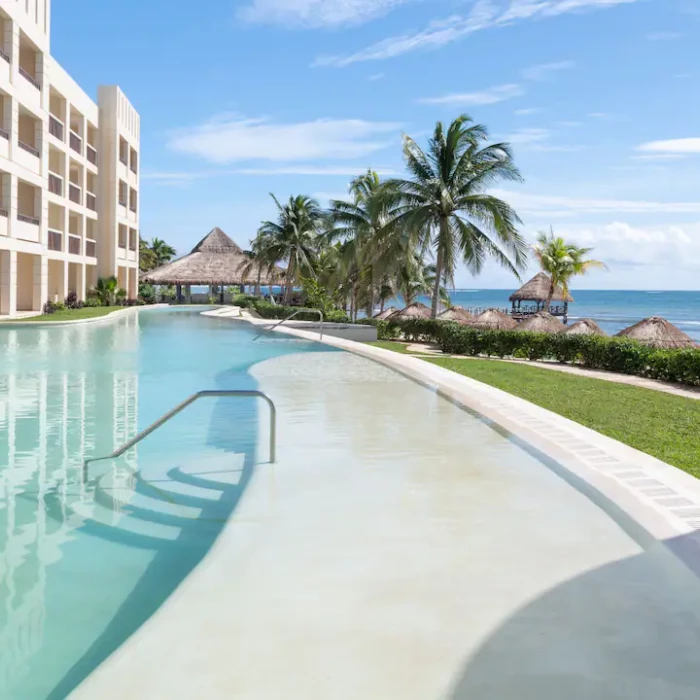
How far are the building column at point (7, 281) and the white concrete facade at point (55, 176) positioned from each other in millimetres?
33

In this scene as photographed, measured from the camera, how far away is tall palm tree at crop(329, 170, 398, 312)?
23938mm

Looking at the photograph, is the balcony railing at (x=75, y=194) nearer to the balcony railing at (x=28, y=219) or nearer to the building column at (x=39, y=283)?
the balcony railing at (x=28, y=219)

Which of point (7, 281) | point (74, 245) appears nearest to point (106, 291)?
point (74, 245)

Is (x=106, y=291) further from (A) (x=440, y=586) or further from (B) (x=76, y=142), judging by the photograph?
(A) (x=440, y=586)

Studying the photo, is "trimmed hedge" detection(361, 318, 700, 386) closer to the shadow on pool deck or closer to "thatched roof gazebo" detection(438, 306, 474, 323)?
"thatched roof gazebo" detection(438, 306, 474, 323)

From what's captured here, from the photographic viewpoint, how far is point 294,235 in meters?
38.5

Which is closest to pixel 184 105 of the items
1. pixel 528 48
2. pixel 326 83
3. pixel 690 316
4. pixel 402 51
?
pixel 326 83

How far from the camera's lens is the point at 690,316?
88438mm

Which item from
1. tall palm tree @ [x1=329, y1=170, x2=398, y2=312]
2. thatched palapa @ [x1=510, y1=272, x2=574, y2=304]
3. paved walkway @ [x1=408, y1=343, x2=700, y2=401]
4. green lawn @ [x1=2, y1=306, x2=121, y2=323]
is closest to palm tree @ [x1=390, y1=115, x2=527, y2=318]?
tall palm tree @ [x1=329, y1=170, x2=398, y2=312]

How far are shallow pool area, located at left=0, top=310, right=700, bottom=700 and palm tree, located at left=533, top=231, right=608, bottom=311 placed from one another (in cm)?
3378

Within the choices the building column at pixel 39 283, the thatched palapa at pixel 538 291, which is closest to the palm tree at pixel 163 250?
the thatched palapa at pixel 538 291

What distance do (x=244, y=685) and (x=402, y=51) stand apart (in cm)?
2328

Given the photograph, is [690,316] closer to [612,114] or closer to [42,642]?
[612,114]

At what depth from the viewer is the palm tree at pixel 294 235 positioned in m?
38.6
